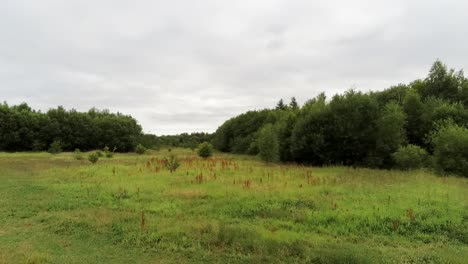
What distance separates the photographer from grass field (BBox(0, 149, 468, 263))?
22.4 ft

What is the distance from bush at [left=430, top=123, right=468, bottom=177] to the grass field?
7.96m

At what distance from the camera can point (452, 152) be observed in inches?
824

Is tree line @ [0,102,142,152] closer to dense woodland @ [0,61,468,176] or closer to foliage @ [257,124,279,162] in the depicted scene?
foliage @ [257,124,279,162]

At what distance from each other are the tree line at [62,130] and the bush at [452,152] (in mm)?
45204

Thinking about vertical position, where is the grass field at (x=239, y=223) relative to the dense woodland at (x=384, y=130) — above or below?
below

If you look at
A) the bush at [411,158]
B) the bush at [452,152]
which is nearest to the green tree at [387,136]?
the bush at [411,158]

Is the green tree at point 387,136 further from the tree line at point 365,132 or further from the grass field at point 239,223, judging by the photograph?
the grass field at point 239,223

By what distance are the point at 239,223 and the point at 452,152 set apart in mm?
17630

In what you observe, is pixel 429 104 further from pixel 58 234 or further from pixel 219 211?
pixel 58 234

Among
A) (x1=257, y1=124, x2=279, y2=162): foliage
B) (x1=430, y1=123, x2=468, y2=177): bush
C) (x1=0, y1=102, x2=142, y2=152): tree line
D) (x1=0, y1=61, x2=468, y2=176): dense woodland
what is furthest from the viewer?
(x1=0, y1=102, x2=142, y2=152): tree line

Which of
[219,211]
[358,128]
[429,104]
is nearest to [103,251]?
[219,211]

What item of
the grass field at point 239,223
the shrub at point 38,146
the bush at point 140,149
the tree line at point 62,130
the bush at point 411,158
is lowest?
the grass field at point 239,223

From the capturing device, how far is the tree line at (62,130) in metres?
59.8

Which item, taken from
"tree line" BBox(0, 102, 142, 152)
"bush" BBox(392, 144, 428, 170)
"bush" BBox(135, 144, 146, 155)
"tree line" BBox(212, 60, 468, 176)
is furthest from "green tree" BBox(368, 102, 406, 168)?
"tree line" BBox(0, 102, 142, 152)
